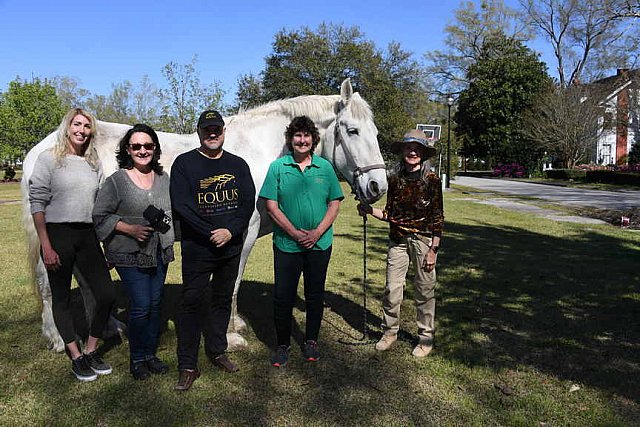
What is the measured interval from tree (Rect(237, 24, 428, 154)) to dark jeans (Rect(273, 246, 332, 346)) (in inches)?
1171

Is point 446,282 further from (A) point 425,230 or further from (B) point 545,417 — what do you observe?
(B) point 545,417

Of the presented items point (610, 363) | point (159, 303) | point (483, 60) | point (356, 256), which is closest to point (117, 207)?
point (159, 303)

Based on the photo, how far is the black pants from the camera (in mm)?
3387

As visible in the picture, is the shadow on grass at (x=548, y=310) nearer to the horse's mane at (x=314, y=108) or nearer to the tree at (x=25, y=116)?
the horse's mane at (x=314, y=108)

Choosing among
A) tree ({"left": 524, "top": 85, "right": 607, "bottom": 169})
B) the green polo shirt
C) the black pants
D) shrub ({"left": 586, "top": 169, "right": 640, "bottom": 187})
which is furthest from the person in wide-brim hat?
tree ({"left": 524, "top": 85, "right": 607, "bottom": 169})

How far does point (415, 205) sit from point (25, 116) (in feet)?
141

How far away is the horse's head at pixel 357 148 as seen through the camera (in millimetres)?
4090

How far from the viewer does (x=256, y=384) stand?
357 centimetres

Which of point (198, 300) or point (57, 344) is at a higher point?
point (198, 300)

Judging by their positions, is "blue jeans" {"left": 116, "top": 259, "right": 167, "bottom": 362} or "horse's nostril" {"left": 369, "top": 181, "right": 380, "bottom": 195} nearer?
"blue jeans" {"left": 116, "top": 259, "right": 167, "bottom": 362}

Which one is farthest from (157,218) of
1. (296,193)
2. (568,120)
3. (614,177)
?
(568,120)

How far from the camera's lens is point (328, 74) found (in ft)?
111

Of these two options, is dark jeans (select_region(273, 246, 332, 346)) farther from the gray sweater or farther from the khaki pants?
the gray sweater

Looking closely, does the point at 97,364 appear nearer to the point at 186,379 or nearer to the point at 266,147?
the point at 186,379
